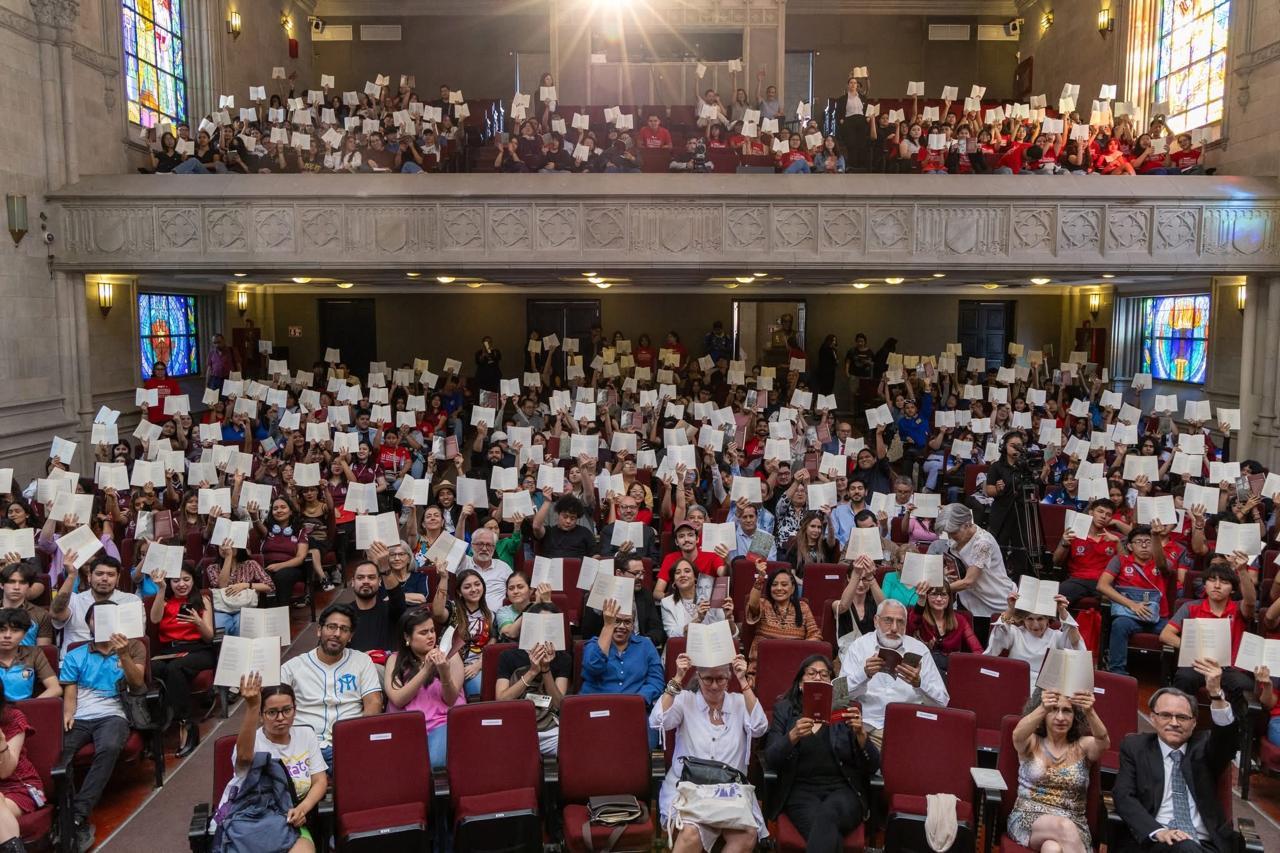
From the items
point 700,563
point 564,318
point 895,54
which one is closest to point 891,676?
point 700,563

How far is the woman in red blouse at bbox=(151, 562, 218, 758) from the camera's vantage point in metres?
5.99

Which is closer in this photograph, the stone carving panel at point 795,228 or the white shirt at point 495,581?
the white shirt at point 495,581

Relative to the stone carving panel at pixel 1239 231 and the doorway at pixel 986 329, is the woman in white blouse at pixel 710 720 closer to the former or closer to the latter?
the stone carving panel at pixel 1239 231

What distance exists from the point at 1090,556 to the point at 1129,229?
6846 mm

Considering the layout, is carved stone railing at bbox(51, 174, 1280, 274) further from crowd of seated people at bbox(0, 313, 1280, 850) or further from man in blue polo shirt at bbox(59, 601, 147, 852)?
man in blue polo shirt at bbox(59, 601, 147, 852)

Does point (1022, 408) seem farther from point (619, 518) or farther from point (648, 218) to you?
point (619, 518)

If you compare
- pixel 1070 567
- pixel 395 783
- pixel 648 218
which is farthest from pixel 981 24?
pixel 395 783

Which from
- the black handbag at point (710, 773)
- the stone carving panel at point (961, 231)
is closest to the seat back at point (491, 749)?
the black handbag at point (710, 773)

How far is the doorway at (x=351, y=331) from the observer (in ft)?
63.9

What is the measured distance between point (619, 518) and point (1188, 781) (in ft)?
15.0

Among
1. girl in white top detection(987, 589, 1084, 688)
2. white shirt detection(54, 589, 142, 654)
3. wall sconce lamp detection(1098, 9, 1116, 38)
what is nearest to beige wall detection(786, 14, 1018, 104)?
wall sconce lamp detection(1098, 9, 1116, 38)

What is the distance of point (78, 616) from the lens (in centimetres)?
588

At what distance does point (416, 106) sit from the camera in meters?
15.2

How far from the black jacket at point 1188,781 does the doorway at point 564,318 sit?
15642mm
